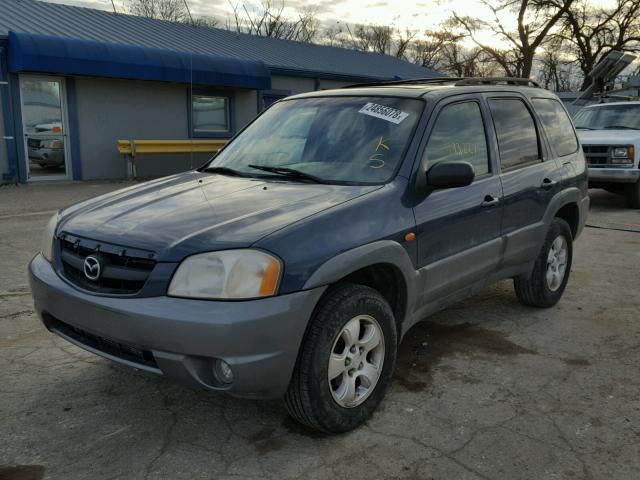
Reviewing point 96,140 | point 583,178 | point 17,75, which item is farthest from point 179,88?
point 583,178

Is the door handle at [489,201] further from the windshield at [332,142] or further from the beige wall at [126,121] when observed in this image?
the beige wall at [126,121]

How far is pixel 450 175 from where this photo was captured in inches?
130

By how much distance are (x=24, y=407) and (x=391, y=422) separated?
2001 mm

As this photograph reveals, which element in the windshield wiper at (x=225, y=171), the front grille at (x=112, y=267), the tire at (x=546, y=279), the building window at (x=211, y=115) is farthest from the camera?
the building window at (x=211, y=115)

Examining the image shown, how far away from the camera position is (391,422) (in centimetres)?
315

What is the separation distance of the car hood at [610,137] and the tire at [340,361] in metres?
9.29

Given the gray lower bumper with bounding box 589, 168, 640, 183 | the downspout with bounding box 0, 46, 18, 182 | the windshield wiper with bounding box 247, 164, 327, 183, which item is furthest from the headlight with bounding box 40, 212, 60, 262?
the downspout with bounding box 0, 46, 18, 182

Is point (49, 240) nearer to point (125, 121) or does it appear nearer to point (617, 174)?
point (617, 174)

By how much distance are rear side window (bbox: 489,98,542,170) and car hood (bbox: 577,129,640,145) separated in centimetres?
710

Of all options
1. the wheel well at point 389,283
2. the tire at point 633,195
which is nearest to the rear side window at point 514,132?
the wheel well at point 389,283

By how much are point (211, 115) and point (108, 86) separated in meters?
3.49

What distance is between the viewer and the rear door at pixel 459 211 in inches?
136

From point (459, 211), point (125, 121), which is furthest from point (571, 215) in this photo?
point (125, 121)

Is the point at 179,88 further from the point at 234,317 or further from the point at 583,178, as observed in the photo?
the point at 234,317
